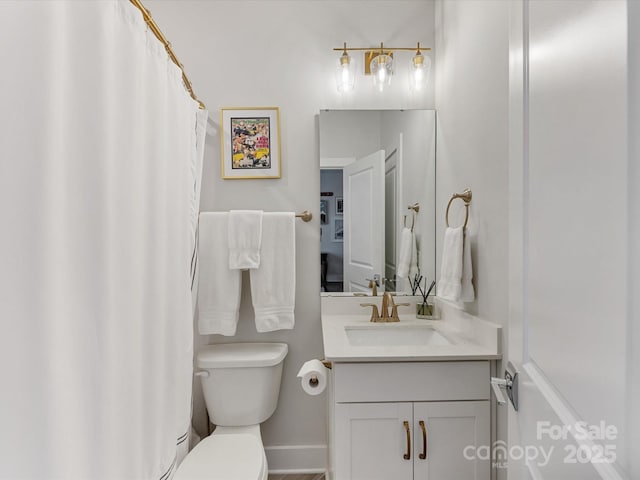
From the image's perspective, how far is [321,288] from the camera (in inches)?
81.7

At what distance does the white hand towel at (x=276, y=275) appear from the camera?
1.92 meters

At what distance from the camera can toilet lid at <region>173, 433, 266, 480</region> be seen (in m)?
1.40

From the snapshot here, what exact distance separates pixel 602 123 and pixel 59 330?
83 cm

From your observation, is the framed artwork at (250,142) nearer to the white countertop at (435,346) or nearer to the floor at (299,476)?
the white countertop at (435,346)

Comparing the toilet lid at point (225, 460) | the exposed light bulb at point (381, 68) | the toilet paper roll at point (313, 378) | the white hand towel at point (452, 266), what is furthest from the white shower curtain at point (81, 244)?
the exposed light bulb at point (381, 68)

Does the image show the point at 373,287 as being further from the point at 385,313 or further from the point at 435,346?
the point at 435,346

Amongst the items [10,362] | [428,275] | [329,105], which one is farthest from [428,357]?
[329,105]

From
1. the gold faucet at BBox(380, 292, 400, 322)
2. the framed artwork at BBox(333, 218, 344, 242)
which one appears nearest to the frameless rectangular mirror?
the framed artwork at BBox(333, 218, 344, 242)

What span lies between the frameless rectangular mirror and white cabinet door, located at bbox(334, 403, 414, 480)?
2.59ft

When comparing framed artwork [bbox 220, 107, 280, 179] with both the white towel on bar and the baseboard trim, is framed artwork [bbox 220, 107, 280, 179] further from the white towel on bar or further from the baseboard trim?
the baseboard trim

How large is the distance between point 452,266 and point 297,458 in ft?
4.45

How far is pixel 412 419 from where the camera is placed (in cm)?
135

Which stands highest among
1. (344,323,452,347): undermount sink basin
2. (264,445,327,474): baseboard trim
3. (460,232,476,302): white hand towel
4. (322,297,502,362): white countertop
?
(460,232,476,302): white hand towel

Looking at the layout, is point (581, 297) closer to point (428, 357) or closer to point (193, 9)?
point (428, 357)
